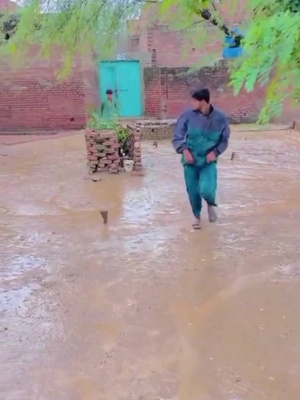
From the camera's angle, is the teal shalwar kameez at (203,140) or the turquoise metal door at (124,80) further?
the turquoise metal door at (124,80)

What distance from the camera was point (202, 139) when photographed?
5449 millimetres

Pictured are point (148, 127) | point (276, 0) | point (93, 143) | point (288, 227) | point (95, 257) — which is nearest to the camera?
point (276, 0)

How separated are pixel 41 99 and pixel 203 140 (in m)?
11.5

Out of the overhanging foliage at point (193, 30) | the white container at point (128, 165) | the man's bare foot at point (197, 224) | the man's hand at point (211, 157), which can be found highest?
the overhanging foliage at point (193, 30)

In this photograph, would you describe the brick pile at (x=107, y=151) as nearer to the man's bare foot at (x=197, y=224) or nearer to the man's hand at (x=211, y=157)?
the man's bare foot at (x=197, y=224)

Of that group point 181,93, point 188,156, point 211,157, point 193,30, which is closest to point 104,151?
point 193,30

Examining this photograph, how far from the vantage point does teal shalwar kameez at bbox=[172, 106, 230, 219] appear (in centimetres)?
539

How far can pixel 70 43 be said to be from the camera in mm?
5453

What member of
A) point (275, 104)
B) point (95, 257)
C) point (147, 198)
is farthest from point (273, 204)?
point (275, 104)

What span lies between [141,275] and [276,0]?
A: 3192 millimetres

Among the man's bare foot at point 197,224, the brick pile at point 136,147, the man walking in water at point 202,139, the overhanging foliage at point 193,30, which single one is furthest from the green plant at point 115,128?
the man walking in water at point 202,139

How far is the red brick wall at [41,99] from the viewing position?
15.9 metres

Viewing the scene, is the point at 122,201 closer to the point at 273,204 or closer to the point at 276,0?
the point at 273,204

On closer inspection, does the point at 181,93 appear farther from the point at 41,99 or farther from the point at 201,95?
the point at 201,95
